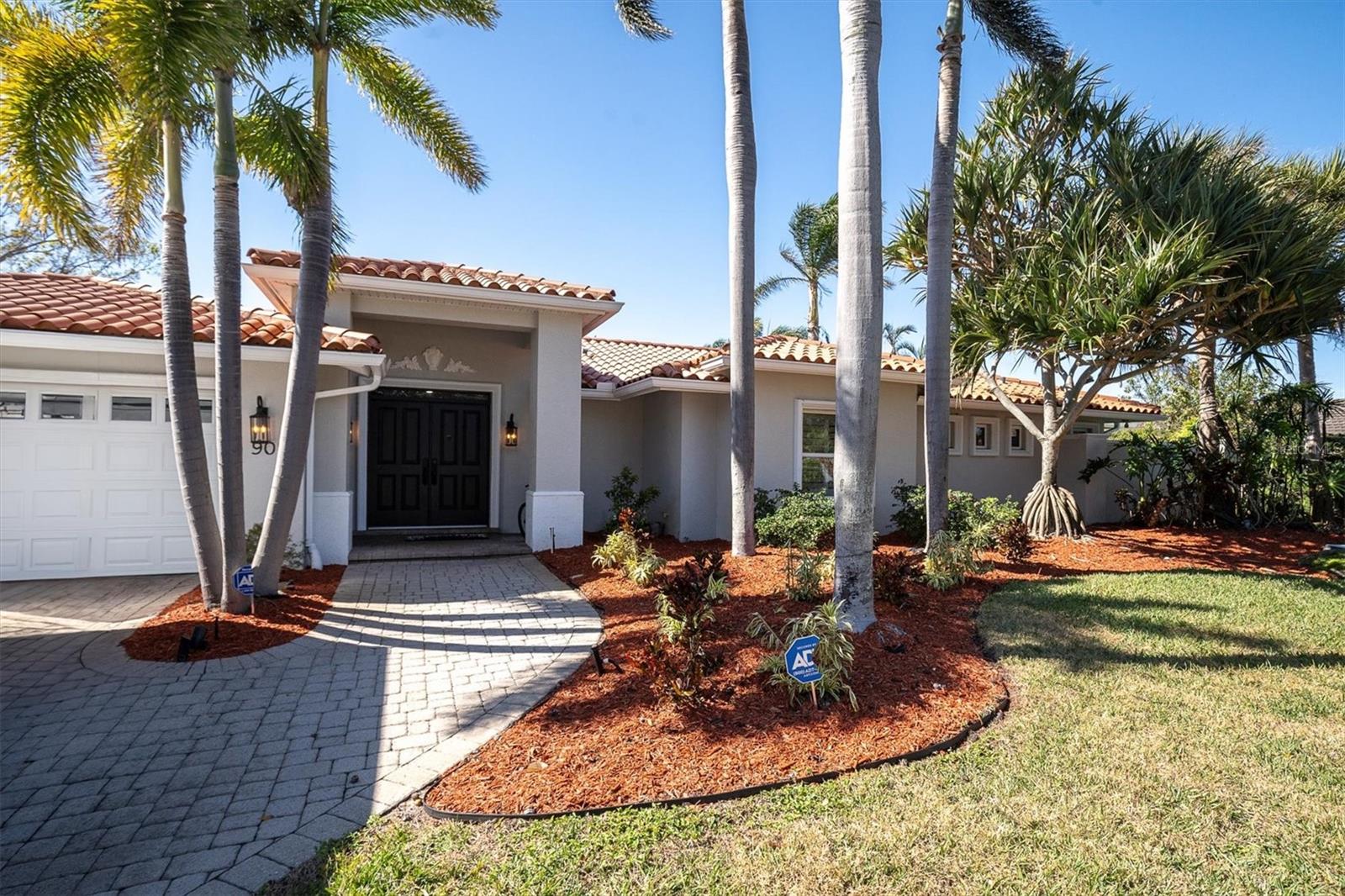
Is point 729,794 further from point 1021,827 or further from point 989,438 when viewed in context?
point 989,438

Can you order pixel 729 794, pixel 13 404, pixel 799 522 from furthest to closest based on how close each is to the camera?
pixel 799 522
pixel 13 404
pixel 729 794

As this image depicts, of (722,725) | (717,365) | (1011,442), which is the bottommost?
(722,725)

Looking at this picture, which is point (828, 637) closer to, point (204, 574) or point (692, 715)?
point (692, 715)

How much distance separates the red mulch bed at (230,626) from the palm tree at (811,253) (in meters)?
18.1

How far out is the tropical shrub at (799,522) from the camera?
353 inches

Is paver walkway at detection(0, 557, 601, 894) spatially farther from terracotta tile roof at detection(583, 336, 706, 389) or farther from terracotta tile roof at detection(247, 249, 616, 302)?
terracotta tile roof at detection(583, 336, 706, 389)

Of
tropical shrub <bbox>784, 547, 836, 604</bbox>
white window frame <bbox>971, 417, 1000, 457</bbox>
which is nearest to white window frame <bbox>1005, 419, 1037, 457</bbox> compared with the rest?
white window frame <bbox>971, 417, 1000, 457</bbox>

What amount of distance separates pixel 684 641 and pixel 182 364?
5.70 meters

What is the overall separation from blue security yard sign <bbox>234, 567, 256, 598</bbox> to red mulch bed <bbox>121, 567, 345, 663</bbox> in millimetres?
301

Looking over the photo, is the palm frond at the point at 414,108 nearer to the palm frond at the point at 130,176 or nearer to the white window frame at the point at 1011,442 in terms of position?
the palm frond at the point at 130,176

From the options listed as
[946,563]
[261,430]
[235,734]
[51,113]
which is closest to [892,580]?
[946,563]

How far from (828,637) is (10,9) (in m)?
9.14

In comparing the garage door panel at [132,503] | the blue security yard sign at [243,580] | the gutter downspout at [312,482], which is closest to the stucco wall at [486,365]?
the gutter downspout at [312,482]

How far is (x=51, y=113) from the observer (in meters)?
5.24
